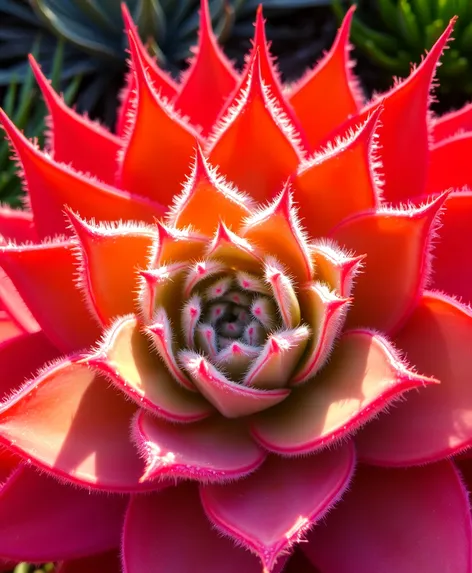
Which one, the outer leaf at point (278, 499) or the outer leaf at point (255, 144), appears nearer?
the outer leaf at point (278, 499)

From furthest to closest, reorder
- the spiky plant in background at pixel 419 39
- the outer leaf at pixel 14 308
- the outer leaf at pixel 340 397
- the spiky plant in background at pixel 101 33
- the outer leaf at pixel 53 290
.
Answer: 1. the spiky plant in background at pixel 101 33
2. the spiky plant in background at pixel 419 39
3. the outer leaf at pixel 14 308
4. the outer leaf at pixel 53 290
5. the outer leaf at pixel 340 397

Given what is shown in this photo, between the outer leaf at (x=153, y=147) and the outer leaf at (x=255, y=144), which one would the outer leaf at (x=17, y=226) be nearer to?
the outer leaf at (x=153, y=147)

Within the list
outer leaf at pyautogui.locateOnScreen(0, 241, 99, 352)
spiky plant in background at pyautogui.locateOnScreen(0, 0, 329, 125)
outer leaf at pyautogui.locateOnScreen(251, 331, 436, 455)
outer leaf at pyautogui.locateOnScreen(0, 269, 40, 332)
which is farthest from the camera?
spiky plant in background at pyautogui.locateOnScreen(0, 0, 329, 125)

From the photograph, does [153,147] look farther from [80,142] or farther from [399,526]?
[399,526]

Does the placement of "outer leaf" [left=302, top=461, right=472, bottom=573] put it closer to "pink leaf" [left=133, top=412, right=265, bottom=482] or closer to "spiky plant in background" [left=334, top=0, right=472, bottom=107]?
"pink leaf" [left=133, top=412, right=265, bottom=482]

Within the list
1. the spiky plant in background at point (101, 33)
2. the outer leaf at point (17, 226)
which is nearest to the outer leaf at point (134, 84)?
the outer leaf at point (17, 226)

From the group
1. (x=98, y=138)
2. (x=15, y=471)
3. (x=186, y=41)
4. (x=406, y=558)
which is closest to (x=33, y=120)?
(x=186, y=41)

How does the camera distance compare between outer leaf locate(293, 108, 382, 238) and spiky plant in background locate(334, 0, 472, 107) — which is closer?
outer leaf locate(293, 108, 382, 238)

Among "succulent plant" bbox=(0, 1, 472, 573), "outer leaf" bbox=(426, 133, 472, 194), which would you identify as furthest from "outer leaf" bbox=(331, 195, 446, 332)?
"outer leaf" bbox=(426, 133, 472, 194)
